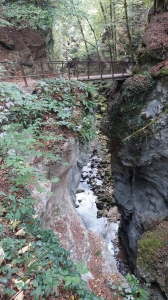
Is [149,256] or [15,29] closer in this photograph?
[149,256]

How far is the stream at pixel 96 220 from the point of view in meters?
12.9

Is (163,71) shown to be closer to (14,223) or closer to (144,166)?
(144,166)

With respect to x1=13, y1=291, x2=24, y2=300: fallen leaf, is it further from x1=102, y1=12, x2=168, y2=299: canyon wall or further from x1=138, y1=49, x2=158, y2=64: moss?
x1=138, y1=49, x2=158, y2=64: moss

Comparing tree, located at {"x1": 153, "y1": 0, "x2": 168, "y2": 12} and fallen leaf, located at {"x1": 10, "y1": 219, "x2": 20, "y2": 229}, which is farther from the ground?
tree, located at {"x1": 153, "y1": 0, "x2": 168, "y2": 12}

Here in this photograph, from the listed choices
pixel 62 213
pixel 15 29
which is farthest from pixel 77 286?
pixel 15 29

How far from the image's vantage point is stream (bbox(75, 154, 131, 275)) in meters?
12.9

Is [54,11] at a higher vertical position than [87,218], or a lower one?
higher

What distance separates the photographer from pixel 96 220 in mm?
14328

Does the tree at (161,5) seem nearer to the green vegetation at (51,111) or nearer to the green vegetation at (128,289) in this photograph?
the green vegetation at (51,111)

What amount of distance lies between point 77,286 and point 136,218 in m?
8.75

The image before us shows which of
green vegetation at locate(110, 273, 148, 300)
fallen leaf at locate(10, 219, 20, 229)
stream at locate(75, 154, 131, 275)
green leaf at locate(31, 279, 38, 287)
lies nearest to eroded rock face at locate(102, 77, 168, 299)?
stream at locate(75, 154, 131, 275)

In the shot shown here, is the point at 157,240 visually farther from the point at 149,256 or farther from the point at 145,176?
the point at 145,176

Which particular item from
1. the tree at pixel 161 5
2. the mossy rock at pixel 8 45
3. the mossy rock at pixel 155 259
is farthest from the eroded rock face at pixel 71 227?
the tree at pixel 161 5

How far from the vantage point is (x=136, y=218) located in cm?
1097
